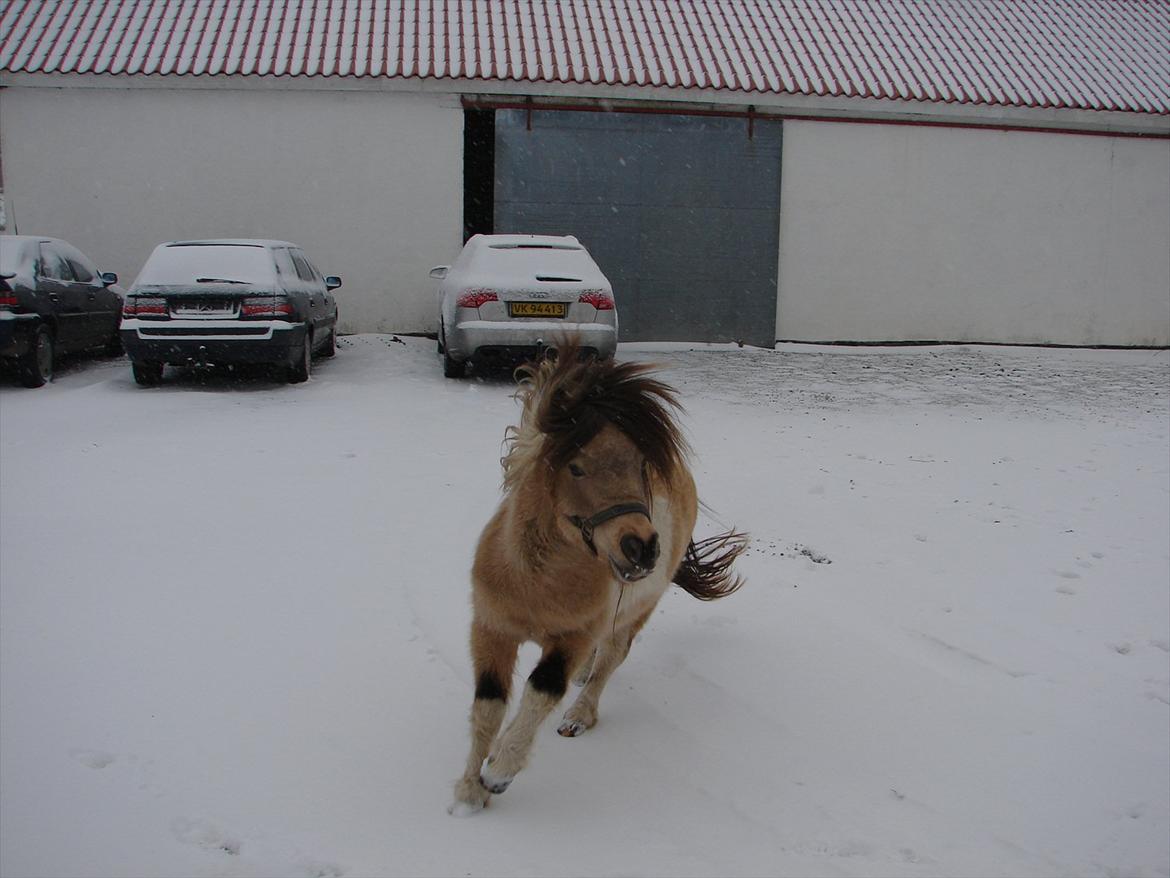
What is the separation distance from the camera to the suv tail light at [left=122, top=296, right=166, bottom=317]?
10625 mm

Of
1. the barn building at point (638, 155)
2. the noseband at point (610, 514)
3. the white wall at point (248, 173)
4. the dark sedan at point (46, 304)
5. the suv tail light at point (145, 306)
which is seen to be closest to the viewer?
the noseband at point (610, 514)

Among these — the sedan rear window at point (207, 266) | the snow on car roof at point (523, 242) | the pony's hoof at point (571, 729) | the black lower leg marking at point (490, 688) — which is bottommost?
the pony's hoof at point (571, 729)

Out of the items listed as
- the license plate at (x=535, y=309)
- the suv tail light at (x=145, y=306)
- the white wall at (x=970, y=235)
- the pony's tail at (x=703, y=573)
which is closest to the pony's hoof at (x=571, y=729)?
the pony's tail at (x=703, y=573)

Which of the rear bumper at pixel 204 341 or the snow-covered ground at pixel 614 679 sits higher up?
the rear bumper at pixel 204 341

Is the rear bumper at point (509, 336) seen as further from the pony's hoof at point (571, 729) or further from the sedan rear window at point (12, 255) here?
the pony's hoof at point (571, 729)

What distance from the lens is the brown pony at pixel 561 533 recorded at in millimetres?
3049

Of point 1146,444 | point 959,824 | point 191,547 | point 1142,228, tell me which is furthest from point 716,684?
point 1142,228

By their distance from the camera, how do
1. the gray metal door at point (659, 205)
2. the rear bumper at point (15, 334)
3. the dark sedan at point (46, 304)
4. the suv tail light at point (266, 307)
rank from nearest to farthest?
the rear bumper at point (15, 334) < the dark sedan at point (46, 304) < the suv tail light at point (266, 307) < the gray metal door at point (659, 205)

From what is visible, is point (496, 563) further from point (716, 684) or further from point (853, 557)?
point (853, 557)

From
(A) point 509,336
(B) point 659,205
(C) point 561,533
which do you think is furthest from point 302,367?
(C) point 561,533

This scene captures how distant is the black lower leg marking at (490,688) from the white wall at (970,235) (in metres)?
14.5

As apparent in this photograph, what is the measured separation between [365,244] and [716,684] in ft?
43.4

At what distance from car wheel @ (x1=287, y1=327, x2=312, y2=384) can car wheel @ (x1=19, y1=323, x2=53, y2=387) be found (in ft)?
9.06

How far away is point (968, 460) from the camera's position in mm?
8305
